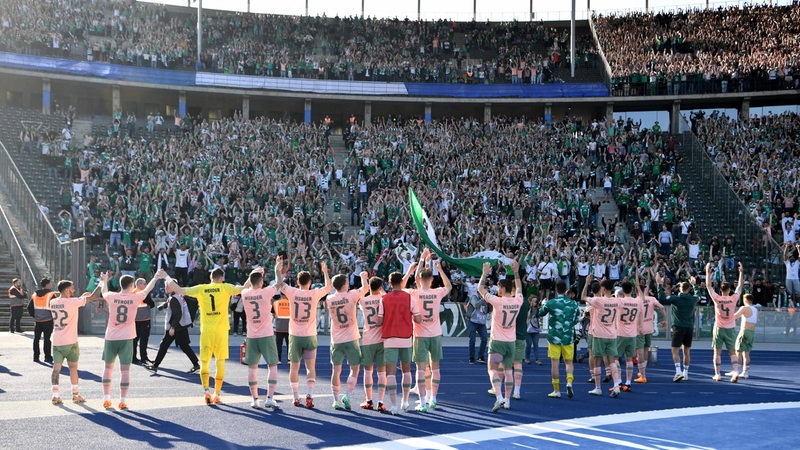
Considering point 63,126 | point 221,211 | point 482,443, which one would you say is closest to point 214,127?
point 63,126

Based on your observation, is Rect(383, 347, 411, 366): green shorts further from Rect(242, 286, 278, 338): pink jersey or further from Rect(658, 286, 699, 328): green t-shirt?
Rect(658, 286, 699, 328): green t-shirt

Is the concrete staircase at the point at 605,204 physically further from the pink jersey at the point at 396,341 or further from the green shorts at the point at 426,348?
the pink jersey at the point at 396,341

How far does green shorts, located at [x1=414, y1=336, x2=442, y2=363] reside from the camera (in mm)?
13578

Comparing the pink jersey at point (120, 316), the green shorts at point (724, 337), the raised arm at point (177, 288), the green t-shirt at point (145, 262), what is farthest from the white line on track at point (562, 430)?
the green t-shirt at point (145, 262)

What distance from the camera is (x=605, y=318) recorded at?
596 inches

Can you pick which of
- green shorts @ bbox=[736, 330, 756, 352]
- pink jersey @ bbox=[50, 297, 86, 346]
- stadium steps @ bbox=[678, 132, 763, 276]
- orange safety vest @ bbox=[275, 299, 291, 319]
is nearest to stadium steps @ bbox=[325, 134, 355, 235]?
stadium steps @ bbox=[678, 132, 763, 276]

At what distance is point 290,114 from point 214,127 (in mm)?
10613

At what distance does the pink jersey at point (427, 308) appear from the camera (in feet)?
44.1

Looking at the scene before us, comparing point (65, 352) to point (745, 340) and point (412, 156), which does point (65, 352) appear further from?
point (412, 156)

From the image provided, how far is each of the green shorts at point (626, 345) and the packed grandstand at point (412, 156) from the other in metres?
11.3

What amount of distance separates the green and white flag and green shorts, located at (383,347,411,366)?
4394mm

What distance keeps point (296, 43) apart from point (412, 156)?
51.3 ft

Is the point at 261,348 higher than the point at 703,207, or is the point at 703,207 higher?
the point at 703,207

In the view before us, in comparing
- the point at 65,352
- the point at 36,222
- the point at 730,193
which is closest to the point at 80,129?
the point at 36,222
